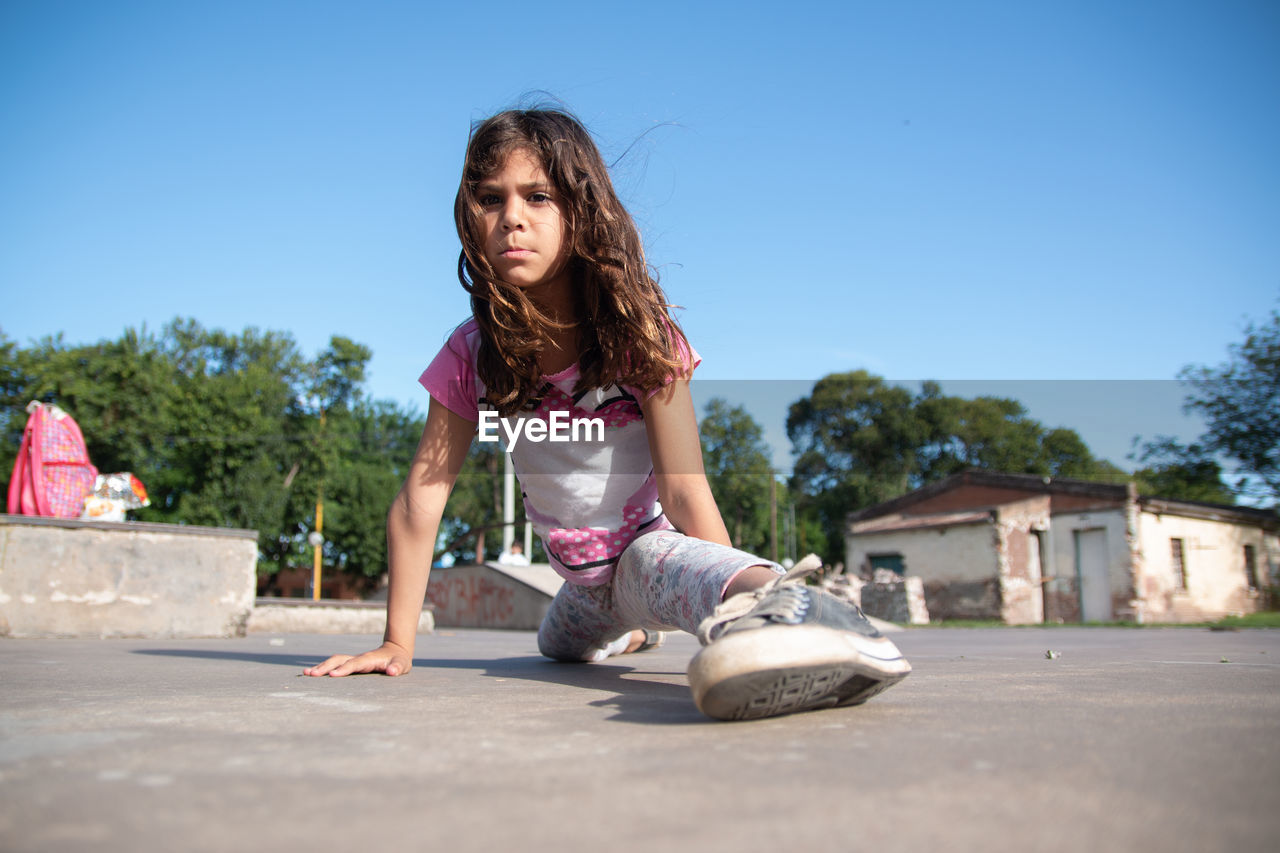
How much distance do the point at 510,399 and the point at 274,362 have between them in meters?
39.1

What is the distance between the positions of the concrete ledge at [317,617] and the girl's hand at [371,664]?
4961 mm

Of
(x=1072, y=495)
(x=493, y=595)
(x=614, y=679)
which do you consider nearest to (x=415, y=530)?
(x=614, y=679)

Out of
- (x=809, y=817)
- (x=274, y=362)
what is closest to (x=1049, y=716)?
(x=809, y=817)

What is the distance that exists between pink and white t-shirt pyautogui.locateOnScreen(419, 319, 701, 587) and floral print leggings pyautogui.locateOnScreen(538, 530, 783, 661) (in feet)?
0.41

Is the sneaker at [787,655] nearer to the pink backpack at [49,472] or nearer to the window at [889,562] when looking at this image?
the pink backpack at [49,472]

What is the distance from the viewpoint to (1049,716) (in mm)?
1439

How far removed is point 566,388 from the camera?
2506 millimetres

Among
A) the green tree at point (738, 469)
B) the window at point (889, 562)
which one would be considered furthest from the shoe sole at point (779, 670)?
the green tree at point (738, 469)

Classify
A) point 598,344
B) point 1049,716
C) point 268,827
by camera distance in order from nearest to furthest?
point 268,827 → point 1049,716 → point 598,344

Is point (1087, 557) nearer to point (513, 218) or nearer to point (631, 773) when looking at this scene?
point (513, 218)

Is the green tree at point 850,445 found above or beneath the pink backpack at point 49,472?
above

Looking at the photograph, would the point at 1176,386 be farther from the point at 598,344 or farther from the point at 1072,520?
the point at 598,344

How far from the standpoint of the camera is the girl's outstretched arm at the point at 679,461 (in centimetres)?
230

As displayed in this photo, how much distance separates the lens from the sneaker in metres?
1.34
